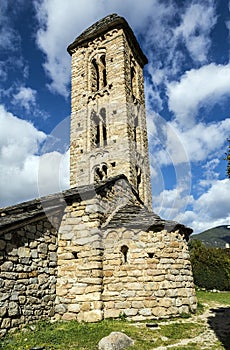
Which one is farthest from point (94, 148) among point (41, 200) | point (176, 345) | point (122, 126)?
point (176, 345)

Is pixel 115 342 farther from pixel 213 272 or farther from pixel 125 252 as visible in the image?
pixel 213 272

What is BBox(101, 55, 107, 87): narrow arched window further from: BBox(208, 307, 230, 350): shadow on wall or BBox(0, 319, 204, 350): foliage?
BBox(0, 319, 204, 350): foliage

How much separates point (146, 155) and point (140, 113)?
8.80 feet

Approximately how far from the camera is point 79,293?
714 cm

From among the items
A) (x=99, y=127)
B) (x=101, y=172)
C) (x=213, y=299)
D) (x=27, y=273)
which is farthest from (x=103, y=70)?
(x=27, y=273)

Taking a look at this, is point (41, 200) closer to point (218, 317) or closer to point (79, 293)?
point (79, 293)

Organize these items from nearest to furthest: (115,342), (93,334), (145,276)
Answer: (115,342)
(93,334)
(145,276)

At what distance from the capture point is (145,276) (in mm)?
7066

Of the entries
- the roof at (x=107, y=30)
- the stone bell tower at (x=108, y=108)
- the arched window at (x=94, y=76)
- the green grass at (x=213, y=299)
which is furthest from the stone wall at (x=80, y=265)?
the roof at (x=107, y=30)

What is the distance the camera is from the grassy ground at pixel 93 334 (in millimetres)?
5055

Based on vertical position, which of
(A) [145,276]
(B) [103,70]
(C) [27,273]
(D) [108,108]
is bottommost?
(A) [145,276]

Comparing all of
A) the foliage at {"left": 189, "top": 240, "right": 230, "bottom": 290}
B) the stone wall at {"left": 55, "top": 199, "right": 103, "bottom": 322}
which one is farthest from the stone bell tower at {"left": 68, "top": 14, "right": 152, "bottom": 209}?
the stone wall at {"left": 55, "top": 199, "right": 103, "bottom": 322}

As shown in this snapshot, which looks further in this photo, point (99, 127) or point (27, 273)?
point (99, 127)

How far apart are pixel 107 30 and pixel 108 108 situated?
17.4 ft
